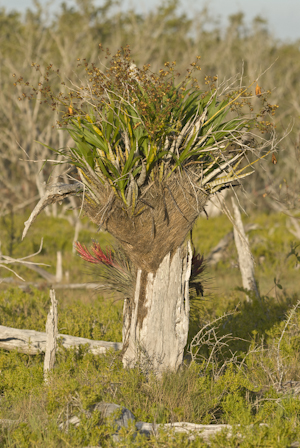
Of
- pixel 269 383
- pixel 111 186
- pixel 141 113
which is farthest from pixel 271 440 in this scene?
pixel 141 113

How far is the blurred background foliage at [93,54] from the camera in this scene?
2105 cm

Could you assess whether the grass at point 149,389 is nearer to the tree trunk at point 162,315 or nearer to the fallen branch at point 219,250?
the tree trunk at point 162,315

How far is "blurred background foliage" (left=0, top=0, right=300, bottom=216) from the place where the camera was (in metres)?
21.0

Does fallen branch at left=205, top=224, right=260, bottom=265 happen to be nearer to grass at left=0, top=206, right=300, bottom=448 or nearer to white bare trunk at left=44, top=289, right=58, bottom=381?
grass at left=0, top=206, right=300, bottom=448

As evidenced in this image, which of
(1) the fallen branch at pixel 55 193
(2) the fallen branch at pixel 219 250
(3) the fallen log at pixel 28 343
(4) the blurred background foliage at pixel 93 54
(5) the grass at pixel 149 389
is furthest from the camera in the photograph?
(4) the blurred background foliage at pixel 93 54

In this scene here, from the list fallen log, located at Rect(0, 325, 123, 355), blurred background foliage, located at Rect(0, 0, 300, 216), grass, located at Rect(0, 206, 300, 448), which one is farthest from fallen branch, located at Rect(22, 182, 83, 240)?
blurred background foliage, located at Rect(0, 0, 300, 216)

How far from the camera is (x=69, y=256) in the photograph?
519 inches

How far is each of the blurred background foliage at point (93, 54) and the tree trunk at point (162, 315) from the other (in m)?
14.3

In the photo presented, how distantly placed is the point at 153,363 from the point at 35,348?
2047mm

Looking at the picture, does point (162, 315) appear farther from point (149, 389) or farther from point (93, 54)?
point (93, 54)

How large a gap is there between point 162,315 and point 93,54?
15.8 meters

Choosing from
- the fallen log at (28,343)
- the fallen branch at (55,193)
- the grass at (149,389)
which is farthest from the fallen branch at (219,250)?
the fallen branch at (55,193)

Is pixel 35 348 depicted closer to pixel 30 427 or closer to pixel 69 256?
pixel 30 427

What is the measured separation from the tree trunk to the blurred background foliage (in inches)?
562
